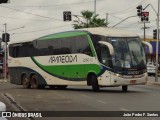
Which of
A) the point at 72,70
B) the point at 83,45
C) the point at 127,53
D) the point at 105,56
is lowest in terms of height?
the point at 72,70

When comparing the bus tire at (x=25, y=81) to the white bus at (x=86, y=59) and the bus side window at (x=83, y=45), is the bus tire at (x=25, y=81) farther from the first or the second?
the bus side window at (x=83, y=45)

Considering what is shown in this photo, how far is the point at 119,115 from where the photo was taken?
14.7 metres

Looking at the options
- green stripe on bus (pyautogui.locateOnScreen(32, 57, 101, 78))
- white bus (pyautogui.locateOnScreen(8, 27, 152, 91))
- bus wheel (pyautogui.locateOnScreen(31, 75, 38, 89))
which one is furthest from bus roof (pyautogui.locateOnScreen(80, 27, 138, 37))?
bus wheel (pyautogui.locateOnScreen(31, 75, 38, 89))

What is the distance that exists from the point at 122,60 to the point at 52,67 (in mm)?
6191

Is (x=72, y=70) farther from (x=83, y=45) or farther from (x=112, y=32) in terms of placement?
(x=112, y=32)

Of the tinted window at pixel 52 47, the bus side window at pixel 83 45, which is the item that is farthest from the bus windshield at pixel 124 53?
the tinted window at pixel 52 47

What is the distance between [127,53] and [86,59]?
8.38ft

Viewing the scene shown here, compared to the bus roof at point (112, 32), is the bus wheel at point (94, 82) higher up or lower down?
lower down

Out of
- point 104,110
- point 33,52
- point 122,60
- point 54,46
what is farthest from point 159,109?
point 33,52

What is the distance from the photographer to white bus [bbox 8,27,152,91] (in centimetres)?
2545

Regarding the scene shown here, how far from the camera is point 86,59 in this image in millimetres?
26984

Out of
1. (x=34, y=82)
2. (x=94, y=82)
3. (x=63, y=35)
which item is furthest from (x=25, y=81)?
(x=94, y=82)

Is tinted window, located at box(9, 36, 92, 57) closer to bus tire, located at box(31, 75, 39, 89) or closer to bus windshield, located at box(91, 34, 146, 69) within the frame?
bus windshield, located at box(91, 34, 146, 69)

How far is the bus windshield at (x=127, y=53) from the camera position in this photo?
2545cm
